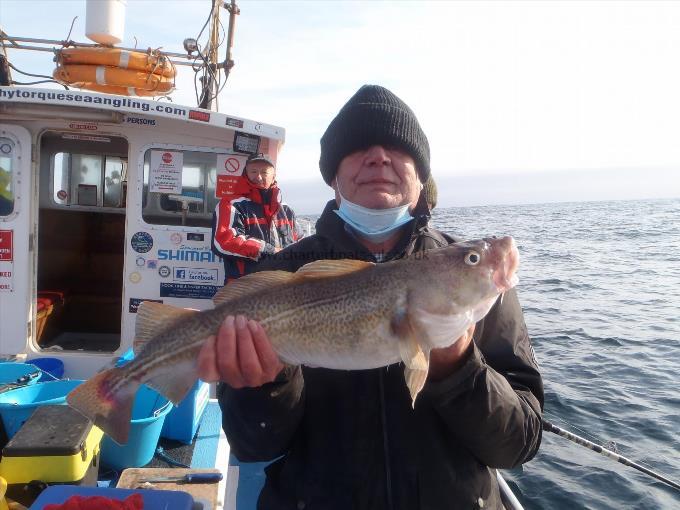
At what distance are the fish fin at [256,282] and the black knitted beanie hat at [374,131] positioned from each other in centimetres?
82

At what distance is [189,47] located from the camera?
822cm

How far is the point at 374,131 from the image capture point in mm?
2854

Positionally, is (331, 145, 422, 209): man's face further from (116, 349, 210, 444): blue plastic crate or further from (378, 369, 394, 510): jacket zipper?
(116, 349, 210, 444): blue plastic crate

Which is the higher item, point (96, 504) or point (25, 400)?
point (96, 504)

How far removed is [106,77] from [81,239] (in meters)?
4.16

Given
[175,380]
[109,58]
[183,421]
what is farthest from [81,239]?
[175,380]

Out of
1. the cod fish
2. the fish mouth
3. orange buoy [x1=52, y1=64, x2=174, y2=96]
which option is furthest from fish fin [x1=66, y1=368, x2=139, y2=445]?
orange buoy [x1=52, y1=64, x2=174, y2=96]

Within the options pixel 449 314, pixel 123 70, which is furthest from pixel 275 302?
pixel 123 70

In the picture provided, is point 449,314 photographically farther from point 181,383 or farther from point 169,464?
point 169,464

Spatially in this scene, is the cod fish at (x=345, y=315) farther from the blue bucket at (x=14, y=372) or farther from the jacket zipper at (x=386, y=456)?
the blue bucket at (x=14, y=372)

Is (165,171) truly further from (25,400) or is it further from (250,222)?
(25,400)

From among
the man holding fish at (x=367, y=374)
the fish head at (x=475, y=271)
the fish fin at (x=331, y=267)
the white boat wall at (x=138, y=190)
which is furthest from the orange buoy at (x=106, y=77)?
the fish head at (x=475, y=271)

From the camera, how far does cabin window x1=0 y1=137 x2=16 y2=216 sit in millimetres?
6602

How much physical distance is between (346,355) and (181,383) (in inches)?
36.4
